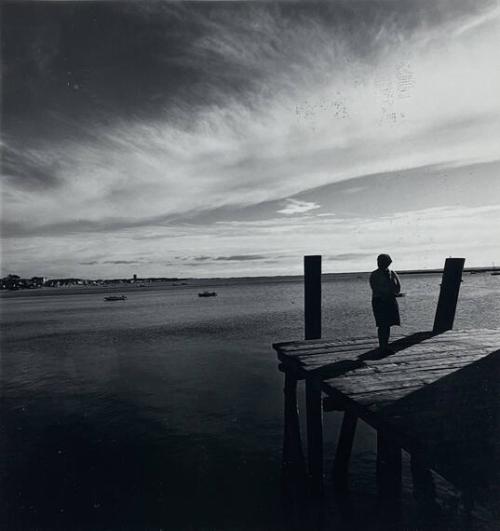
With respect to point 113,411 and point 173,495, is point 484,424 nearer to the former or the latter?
point 173,495

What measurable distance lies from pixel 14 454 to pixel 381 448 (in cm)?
995

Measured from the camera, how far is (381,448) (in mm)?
6898

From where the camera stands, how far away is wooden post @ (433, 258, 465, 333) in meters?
8.59

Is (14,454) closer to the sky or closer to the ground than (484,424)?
closer to the ground

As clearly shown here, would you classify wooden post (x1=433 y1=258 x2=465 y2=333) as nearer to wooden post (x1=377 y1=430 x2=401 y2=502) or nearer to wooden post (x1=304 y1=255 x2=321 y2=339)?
wooden post (x1=304 y1=255 x2=321 y2=339)

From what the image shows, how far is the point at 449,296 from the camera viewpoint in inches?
339

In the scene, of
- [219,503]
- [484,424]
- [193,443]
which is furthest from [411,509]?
[193,443]

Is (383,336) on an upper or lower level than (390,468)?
upper

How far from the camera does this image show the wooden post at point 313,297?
Result: 7875 mm

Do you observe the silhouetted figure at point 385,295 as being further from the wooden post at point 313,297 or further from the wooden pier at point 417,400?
the wooden post at point 313,297

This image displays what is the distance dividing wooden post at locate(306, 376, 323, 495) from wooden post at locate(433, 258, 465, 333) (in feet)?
11.7

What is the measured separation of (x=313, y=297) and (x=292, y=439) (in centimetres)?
335

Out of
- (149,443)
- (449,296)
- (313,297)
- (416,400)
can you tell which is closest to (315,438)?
(313,297)

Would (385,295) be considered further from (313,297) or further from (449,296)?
(449,296)
